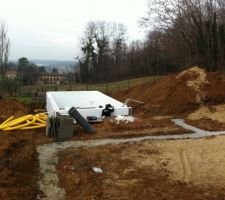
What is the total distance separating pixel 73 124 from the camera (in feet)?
34.3

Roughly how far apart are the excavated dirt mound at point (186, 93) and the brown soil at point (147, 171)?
16.5 ft

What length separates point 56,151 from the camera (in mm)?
8961

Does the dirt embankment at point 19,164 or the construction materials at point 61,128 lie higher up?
the construction materials at point 61,128

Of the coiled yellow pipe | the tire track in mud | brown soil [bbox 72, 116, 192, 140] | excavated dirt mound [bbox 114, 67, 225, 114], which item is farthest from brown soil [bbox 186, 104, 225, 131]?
the coiled yellow pipe

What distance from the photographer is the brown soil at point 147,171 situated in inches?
236

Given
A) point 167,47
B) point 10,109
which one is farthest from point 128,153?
point 167,47

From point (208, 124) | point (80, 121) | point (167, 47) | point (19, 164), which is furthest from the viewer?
point (167, 47)

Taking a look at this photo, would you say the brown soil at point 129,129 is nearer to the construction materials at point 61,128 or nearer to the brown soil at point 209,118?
the construction materials at point 61,128

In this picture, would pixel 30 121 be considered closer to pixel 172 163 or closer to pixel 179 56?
pixel 172 163

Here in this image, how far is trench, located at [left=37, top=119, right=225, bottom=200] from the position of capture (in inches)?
248

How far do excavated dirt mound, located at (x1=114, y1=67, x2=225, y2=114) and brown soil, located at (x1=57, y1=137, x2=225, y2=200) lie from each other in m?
5.04

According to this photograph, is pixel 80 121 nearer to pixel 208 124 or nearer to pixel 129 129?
pixel 129 129

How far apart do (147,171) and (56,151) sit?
2.64 meters

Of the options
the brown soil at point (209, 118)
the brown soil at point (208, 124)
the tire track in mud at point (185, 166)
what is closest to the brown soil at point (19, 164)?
the tire track in mud at point (185, 166)
